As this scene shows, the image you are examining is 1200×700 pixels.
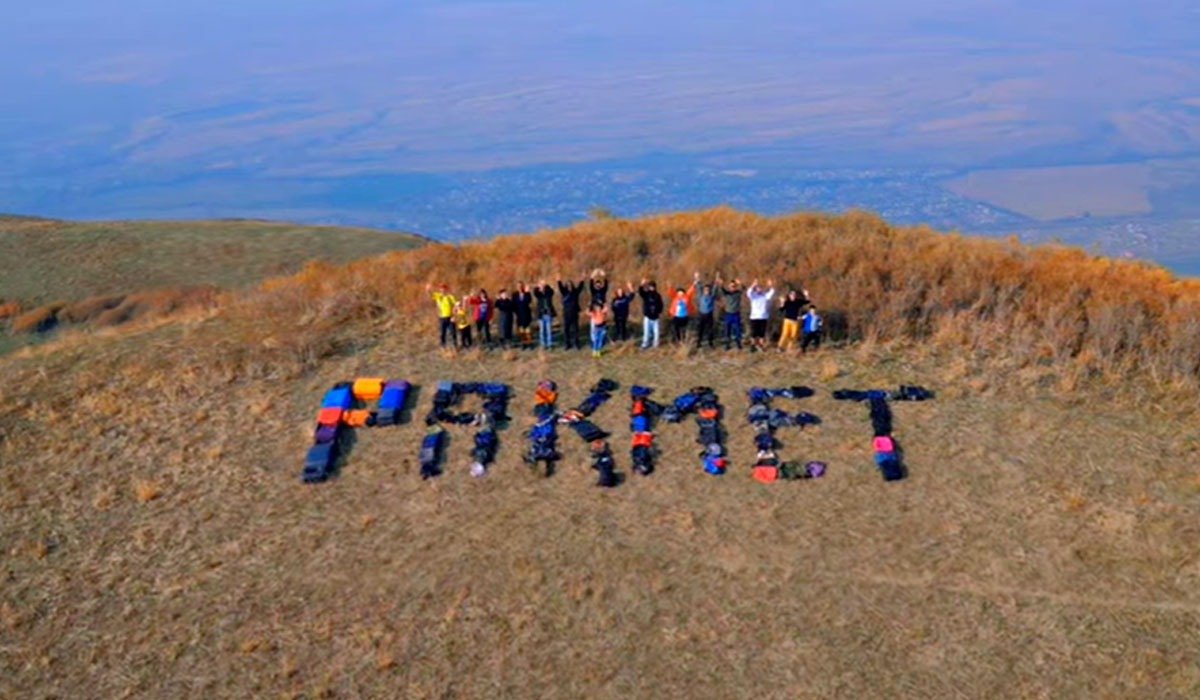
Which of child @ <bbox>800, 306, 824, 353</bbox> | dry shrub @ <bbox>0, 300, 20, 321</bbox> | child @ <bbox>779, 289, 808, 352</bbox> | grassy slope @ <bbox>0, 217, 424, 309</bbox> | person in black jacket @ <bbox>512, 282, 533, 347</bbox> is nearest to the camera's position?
child @ <bbox>800, 306, 824, 353</bbox>

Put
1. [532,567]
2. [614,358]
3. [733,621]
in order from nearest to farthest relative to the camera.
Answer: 1. [733,621]
2. [532,567]
3. [614,358]

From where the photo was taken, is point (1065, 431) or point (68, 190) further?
point (68, 190)

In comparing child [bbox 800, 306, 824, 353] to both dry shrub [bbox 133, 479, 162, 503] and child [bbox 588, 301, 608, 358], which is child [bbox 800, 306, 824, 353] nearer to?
child [bbox 588, 301, 608, 358]

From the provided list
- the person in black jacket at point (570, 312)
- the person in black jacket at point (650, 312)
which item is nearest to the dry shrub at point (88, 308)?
the person in black jacket at point (570, 312)

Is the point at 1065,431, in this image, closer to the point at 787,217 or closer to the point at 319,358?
the point at 787,217

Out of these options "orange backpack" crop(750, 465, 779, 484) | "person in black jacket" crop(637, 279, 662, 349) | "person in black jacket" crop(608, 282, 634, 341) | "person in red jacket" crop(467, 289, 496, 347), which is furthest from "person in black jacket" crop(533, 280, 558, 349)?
"orange backpack" crop(750, 465, 779, 484)

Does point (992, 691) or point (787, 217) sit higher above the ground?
point (787, 217)

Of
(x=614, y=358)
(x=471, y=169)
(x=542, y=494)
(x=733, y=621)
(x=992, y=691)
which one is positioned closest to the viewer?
(x=992, y=691)

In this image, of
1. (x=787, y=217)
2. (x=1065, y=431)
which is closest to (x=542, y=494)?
(x=1065, y=431)
